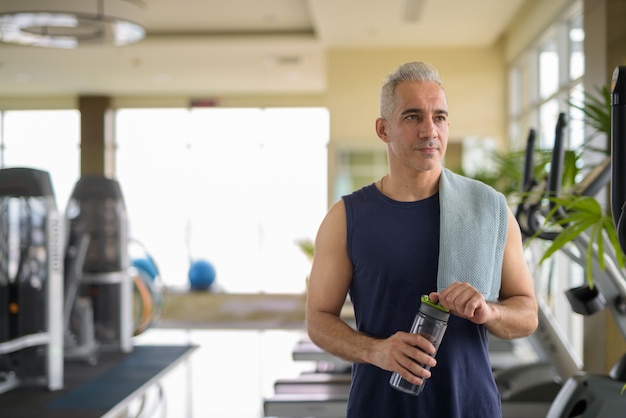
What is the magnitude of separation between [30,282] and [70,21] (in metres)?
2.64

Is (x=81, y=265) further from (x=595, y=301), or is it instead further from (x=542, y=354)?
(x=595, y=301)

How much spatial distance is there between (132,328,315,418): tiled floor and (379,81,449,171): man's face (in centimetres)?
404

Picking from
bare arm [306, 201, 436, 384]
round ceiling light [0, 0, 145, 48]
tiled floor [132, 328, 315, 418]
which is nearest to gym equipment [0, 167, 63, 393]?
tiled floor [132, 328, 315, 418]

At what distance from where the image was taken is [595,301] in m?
2.81

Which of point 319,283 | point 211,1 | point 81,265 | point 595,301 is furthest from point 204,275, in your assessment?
point 319,283

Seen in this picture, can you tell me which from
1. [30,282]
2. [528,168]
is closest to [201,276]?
[30,282]

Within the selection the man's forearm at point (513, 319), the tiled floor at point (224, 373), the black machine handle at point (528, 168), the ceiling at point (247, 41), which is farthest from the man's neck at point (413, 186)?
the ceiling at point (247, 41)

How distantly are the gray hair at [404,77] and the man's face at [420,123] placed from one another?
0.01 m

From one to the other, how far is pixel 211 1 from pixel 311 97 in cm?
583

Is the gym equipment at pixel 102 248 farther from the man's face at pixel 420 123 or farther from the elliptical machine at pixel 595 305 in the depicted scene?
the man's face at pixel 420 123

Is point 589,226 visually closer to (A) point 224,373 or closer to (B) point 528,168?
(B) point 528,168

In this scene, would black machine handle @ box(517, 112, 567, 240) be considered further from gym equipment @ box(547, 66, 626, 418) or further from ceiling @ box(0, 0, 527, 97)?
ceiling @ box(0, 0, 527, 97)

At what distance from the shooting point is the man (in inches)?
65.4

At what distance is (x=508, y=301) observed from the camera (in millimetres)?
1711
